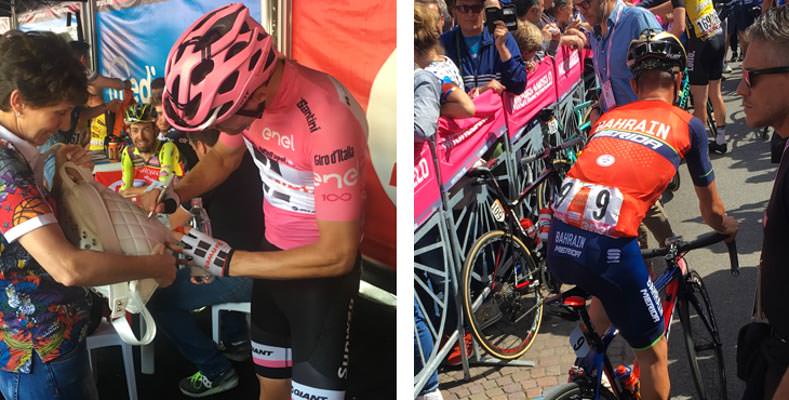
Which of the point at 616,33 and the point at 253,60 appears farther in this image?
the point at 616,33

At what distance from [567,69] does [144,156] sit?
385 cm

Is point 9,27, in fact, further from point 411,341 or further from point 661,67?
point 661,67

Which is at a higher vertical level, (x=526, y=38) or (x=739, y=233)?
(x=526, y=38)

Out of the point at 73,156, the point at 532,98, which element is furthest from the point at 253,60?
the point at 532,98

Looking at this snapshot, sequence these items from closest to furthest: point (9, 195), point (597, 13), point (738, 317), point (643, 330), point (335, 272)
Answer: point (9, 195) → point (335, 272) → point (643, 330) → point (738, 317) → point (597, 13)

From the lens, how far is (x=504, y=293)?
13.5 ft

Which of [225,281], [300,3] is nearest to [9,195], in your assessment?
[225,281]

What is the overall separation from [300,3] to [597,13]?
3.01 m

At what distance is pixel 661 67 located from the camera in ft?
10.3

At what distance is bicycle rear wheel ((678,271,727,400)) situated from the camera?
10.6 ft

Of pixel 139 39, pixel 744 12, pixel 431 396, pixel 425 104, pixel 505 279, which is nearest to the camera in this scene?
pixel 139 39

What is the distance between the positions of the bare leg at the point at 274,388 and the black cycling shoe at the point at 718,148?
5603mm

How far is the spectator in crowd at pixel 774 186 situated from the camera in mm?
2250

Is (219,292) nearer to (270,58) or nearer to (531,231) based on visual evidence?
(270,58)
